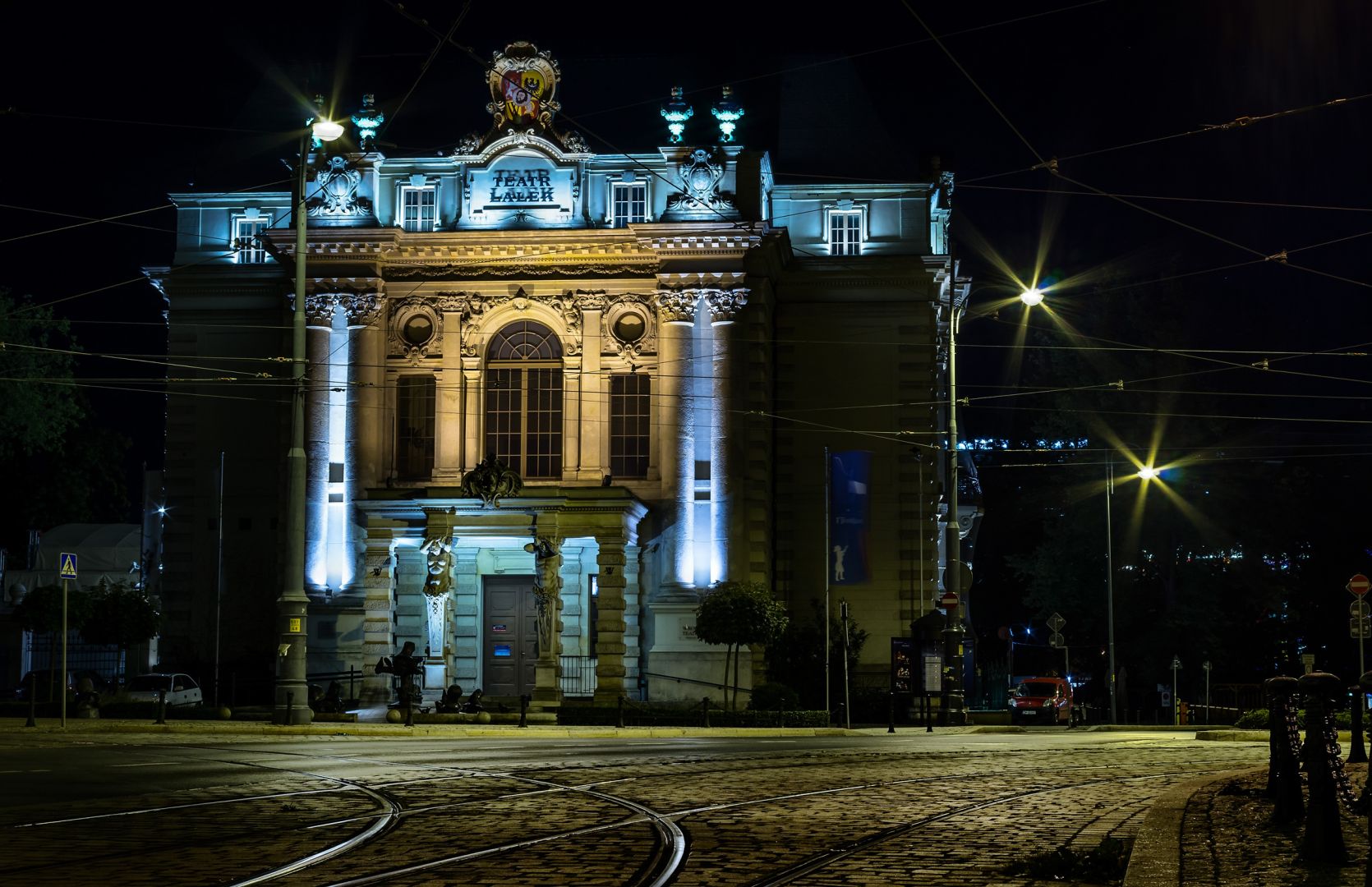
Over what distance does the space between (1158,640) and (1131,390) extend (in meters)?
8.53

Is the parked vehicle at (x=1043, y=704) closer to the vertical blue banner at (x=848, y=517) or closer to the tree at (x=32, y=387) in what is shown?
the vertical blue banner at (x=848, y=517)

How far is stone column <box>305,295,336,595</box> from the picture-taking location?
4525 centimetres

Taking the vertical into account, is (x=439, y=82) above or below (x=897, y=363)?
above

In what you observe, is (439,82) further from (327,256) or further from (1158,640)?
(1158,640)

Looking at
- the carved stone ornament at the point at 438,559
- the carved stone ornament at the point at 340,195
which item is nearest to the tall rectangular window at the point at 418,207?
the carved stone ornament at the point at 340,195

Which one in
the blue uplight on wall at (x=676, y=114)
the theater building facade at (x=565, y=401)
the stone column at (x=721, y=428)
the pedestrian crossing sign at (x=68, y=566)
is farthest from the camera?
the blue uplight on wall at (x=676, y=114)

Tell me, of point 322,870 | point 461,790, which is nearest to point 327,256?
point 461,790

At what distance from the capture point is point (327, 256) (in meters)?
45.8

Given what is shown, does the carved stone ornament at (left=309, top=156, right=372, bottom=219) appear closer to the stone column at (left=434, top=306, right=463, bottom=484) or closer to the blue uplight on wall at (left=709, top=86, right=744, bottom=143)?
the stone column at (left=434, top=306, right=463, bottom=484)

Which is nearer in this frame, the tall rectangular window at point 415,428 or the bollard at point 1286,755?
the bollard at point 1286,755

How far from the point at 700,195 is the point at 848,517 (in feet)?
31.7

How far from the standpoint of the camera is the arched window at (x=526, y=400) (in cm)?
4578

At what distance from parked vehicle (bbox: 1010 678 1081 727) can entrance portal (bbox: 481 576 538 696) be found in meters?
13.1

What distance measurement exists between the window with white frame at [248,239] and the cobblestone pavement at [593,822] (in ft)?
100
